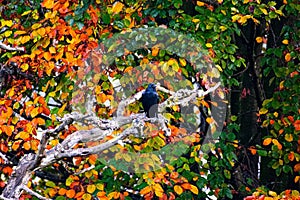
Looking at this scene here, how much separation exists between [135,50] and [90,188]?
108 cm

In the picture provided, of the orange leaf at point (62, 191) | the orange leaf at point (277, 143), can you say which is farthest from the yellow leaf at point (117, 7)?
the orange leaf at point (277, 143)

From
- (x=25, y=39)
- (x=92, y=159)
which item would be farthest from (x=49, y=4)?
(x=92, y=159)

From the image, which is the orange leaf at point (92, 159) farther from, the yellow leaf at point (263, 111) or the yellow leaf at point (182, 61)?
the yellow leaf at point (263, 111)

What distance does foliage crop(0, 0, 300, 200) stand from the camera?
14.5 feet

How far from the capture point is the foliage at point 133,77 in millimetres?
4430

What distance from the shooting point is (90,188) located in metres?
4.42

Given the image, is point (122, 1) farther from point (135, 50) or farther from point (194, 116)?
point (194, 116)

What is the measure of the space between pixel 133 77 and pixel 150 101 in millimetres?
387

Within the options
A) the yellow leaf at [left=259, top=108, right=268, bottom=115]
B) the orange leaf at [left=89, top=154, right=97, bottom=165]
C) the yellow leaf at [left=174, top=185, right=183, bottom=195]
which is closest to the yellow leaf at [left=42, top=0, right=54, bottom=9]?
the orange leaf at [left=89, top=154, right=97, bottom=165]

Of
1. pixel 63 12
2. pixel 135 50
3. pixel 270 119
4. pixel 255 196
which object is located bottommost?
pixel 255 196

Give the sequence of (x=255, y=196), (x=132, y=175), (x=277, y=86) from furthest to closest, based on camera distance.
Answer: (x=277, y=86)
(x=132, y=175)
(x=255, y=196)

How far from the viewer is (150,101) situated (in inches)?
169

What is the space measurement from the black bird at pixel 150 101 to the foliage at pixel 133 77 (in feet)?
0.56

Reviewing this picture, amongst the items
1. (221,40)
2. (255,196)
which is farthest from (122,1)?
(255,196)
